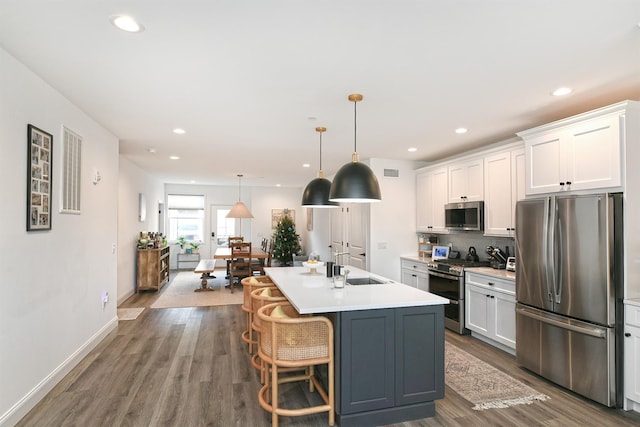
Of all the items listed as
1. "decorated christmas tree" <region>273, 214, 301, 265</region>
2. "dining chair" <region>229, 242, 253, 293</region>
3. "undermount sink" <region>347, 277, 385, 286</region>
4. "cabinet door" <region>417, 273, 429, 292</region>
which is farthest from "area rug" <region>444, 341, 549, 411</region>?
"decorated christmas tree" <region>273, 214, 301, 265</region>

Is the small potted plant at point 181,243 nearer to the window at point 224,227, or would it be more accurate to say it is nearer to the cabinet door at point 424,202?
the window at point 224,227

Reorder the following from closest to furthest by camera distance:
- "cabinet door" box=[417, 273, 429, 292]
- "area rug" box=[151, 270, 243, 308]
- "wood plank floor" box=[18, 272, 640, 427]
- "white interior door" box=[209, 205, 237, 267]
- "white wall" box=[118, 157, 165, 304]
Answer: "wood plank floor" box=[18, 272, 640, 427], "cabinet door" box=[417, 273, 429, 292], "white wall" box=[118, 157, 165, 304], "area rug" box=[151, 270, 243, 308], "white interior door" box=[209, 205, 237, 267]

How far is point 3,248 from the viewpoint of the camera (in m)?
2.37

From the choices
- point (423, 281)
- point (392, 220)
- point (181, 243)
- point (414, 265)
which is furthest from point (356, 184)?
point (181, 243)

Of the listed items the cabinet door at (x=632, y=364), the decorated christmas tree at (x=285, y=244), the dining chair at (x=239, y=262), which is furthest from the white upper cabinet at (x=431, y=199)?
the decorated christmas tree at (x=285, y=244)

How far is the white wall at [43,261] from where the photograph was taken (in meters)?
2.43

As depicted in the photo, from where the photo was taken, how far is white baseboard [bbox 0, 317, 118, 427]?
2494 millimetres

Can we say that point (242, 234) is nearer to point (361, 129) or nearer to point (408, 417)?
point (361, 129)

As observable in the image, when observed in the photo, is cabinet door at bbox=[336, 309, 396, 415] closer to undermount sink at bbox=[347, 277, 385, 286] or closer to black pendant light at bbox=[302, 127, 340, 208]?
undermount sink at bbox=[347, 277, 385, 286]

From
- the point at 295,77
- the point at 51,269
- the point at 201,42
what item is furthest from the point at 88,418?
the point at 295,77

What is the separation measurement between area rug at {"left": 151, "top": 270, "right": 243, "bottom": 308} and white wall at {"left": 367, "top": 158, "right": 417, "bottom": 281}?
269cm

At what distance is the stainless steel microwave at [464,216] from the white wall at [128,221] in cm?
538

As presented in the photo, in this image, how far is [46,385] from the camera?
2.95m

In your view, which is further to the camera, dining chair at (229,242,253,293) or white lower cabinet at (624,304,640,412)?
dining chair at (229,242,253,293)
